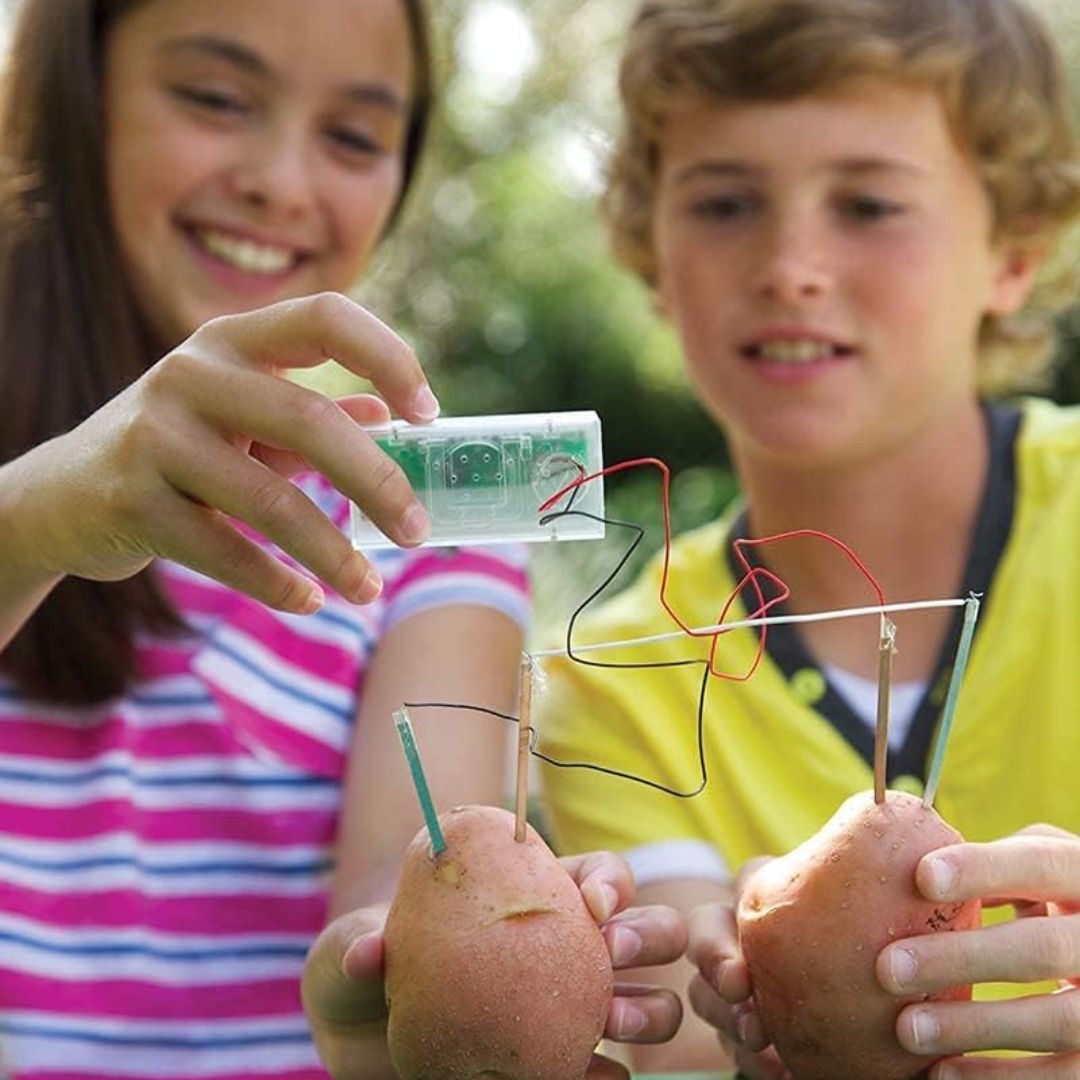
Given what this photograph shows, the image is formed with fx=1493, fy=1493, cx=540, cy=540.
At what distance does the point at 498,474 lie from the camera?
89 cm

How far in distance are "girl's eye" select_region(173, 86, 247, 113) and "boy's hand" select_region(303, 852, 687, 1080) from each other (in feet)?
3.01

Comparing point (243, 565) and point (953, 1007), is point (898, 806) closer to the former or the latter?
point (953, 1007)

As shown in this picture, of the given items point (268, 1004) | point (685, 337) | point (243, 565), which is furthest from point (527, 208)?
point (243, 565)

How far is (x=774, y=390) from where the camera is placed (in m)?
1.59

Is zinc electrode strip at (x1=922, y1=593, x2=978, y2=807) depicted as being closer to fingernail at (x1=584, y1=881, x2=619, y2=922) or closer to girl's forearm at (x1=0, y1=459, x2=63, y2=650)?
fingernail at (x1=584, y1=881, x2=619, y2=922)

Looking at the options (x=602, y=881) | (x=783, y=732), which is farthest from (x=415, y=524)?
(x=783, y=732)

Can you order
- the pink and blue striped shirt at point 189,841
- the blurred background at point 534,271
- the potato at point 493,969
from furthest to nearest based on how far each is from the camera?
1. the blurred background at point 534,271
2. the pink and blue striped shirt at point 189,841
3. the potato at point 493,969

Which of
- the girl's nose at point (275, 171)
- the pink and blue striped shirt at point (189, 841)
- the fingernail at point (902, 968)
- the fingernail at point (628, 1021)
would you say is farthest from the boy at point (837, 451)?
the fingernail at point (902, 968)

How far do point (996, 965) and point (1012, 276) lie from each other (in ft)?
4.00

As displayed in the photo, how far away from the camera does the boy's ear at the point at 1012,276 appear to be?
1.83 m

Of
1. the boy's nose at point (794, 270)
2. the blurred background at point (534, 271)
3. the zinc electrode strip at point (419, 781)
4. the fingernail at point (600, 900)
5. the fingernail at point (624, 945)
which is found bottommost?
the fingernail at point (624, 945)

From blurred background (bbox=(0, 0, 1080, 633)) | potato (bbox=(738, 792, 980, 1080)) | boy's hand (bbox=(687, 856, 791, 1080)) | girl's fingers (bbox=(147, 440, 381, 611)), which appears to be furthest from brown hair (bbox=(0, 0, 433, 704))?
blurred background (bbox=(0, 0, 1080, 633))

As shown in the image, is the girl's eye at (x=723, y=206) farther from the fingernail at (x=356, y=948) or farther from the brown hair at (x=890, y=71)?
the fingernail at (x=356, y=948)

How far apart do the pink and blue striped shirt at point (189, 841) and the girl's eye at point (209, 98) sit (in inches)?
19.2
